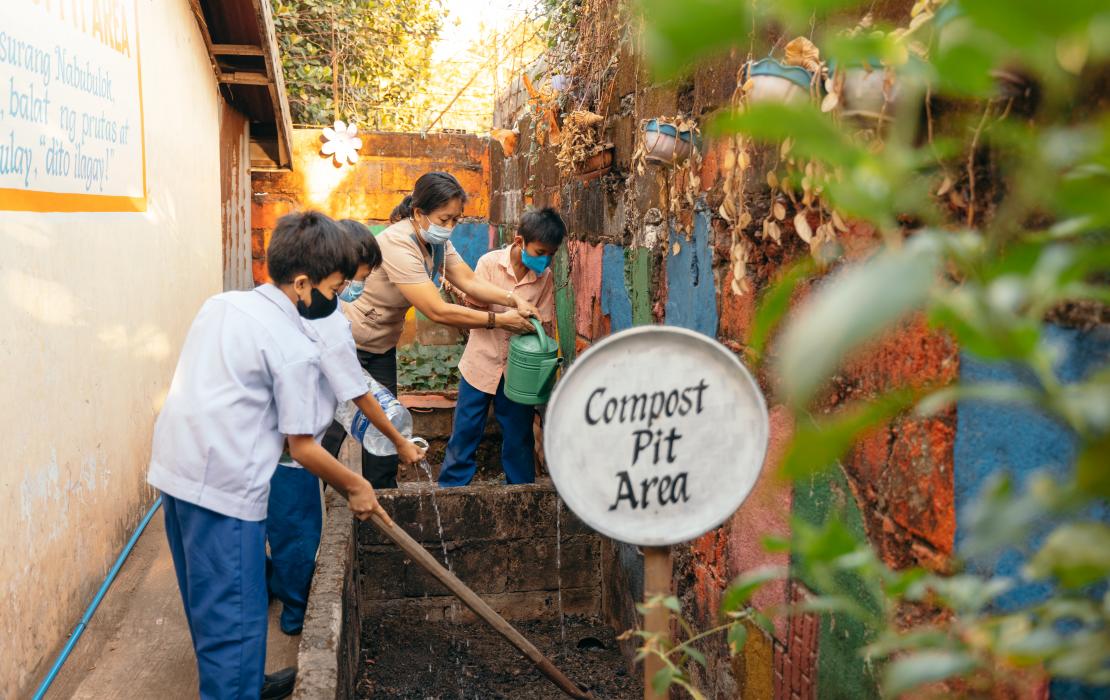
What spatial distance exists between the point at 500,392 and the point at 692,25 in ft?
15.7

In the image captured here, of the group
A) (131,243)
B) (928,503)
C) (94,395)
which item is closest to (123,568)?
(94,395)

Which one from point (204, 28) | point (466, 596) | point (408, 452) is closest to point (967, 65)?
point (466, 596)

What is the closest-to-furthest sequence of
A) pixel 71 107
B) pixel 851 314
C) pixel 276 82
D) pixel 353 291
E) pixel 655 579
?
pixel 851 314
pixel 655 579
pixel 71 107
pixel 353 291
pixel 276 82

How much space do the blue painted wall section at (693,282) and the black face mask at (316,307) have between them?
1203 mm

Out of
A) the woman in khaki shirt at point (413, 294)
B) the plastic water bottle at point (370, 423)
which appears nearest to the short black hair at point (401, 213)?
the woman in khaki shirt at point (413, 294)

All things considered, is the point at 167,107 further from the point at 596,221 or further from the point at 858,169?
the point at 858,169

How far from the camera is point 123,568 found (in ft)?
14.0

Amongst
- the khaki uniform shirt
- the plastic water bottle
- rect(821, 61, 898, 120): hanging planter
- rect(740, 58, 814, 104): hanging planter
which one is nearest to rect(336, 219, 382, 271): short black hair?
the plastic water bottle

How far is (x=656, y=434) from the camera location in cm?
163

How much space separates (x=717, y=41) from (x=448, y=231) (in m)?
4.45

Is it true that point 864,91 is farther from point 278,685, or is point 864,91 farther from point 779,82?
point 278,685

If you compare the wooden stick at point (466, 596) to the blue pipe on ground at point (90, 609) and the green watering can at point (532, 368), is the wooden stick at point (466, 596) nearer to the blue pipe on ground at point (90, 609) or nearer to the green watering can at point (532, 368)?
the blue pipe on ground at point (90, 609)

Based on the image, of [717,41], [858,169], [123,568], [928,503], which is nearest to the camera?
[717,41]

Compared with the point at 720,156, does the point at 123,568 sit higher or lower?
lower
